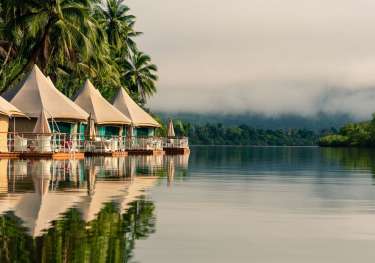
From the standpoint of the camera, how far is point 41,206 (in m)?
15.1

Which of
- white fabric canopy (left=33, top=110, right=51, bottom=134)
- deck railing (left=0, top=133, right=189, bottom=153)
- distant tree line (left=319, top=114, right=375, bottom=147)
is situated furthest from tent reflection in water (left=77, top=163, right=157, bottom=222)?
distant tree line (left=319, top=114, right=375, bottom=147)

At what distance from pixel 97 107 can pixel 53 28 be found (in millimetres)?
6503

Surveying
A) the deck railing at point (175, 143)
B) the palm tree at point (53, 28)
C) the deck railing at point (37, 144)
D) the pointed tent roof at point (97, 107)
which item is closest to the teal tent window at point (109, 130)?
the pointed tent roof at point (97, 107)

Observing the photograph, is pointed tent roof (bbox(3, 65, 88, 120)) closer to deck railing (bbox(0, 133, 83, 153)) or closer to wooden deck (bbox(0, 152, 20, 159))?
deck railing (bbox(0, 133, 83, 153))

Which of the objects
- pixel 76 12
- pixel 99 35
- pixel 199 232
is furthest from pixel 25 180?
pixel 99 35

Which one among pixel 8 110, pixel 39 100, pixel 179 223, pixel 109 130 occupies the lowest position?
pixel 179 223

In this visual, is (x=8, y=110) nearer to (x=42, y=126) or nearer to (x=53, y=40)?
(x=42, y=126)

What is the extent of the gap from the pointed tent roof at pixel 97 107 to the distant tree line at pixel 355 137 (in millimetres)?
111848

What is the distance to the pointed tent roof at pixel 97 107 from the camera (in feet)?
185

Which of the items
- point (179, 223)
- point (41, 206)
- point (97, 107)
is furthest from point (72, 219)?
point (97, 107)

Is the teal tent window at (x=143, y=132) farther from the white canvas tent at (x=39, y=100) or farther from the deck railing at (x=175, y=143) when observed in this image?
the white canvas tent at (x=39, y=100)

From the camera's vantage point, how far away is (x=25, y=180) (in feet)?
75.4

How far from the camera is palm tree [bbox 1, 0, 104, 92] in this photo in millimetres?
54188

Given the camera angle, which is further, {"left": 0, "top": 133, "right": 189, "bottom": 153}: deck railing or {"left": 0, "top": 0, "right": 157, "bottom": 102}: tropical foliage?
{"left": 0, "top": 0, "right": 157, "bottom": 102}: tropical foliage
